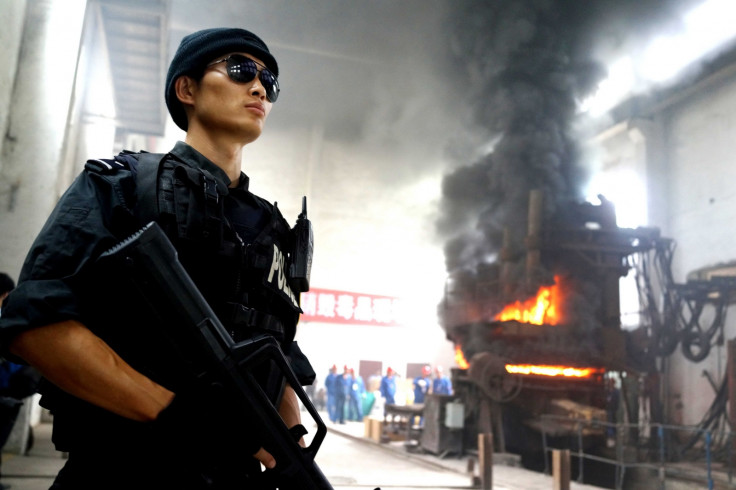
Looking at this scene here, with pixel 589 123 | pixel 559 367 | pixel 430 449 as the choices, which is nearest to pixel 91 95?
pixel 430 449

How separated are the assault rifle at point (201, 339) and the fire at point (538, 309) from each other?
9.44 m

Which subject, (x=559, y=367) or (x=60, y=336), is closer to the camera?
(x=60, y=336)

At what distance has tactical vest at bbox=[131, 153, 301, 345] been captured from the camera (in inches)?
43.9

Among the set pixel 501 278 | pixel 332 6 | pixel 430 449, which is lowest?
pixel 430 449

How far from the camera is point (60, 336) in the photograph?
91 cm

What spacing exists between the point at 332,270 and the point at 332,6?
751 cm

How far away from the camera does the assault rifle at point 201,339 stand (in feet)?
3.12

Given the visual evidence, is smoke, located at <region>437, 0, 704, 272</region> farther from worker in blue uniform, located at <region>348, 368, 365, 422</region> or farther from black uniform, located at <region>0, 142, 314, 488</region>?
black uniform, located at <region>0, 142, 314, 488</region>

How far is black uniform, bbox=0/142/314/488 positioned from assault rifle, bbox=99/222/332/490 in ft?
0.12

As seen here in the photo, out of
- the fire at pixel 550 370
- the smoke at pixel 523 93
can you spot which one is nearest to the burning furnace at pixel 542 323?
the fire at pixel 550 370

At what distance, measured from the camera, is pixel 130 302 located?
104 centimetres

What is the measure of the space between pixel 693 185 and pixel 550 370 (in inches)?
247

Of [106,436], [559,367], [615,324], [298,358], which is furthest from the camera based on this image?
[615,324]

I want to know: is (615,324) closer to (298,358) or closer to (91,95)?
(91,95)
